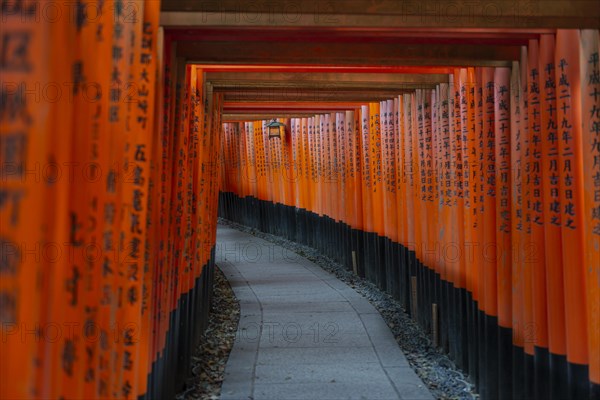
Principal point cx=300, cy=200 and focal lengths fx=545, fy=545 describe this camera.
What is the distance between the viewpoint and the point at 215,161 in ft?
27.8

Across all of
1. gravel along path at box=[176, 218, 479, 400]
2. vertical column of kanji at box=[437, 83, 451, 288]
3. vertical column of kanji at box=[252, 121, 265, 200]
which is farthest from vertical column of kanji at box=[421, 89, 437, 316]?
vertical column of kanji at box=[252, 121, 265, 200]

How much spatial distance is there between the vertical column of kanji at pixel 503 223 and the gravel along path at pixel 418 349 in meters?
0.74

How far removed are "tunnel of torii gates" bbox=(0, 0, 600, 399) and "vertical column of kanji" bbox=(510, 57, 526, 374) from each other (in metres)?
0.03

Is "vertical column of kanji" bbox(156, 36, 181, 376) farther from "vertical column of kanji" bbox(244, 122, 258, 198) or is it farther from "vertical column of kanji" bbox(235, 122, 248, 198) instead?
"vertical column of kanji" bbox(235, 122, 248, 198)

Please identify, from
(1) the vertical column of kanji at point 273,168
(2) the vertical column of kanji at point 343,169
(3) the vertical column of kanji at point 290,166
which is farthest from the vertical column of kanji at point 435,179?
(1) the vertical column of kanji at point 273,168

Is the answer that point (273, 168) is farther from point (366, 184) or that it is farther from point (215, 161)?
point (215, 161)

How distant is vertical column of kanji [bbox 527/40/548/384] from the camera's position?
4039 mm

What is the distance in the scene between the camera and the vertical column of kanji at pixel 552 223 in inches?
149

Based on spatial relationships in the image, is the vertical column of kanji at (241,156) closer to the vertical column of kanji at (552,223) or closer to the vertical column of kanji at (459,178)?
the vertical column of kanji at (459,178)

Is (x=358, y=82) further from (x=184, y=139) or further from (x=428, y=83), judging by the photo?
(x=184, y=139)

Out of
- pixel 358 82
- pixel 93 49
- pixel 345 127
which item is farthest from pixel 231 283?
pixel 93 49

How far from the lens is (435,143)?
654 centimetres

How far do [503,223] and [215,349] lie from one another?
12.7 ft

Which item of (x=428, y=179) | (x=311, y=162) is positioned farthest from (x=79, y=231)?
(x=311, y=162)
